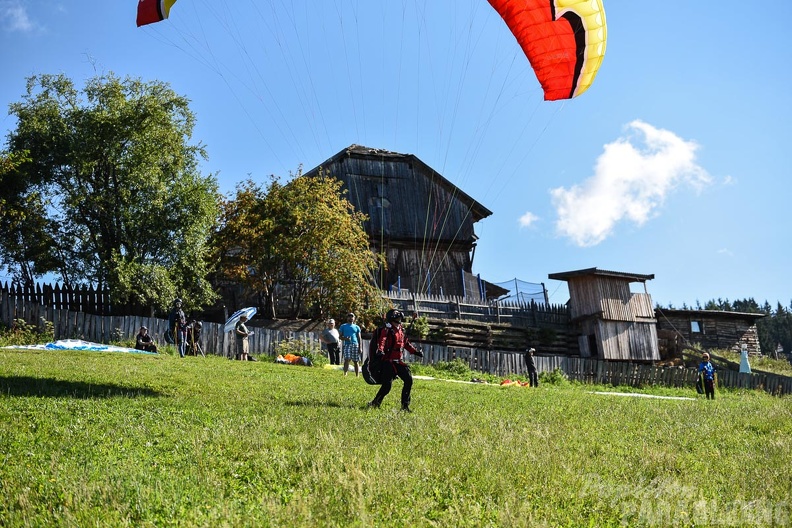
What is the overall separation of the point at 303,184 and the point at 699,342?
2534cm

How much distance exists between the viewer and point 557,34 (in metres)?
15.2

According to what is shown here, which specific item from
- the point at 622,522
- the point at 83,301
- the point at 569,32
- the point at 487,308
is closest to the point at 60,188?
the point at 83,301

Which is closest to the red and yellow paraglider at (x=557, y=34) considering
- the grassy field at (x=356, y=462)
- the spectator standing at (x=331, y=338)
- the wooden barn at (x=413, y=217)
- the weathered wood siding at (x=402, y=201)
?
the grassy field at (x=356, y=462)

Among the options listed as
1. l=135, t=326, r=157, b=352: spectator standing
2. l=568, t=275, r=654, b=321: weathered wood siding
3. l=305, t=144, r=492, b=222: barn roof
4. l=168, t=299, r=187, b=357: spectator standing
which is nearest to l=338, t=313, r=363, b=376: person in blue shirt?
l=168, t=299, r=187, b=357: spectator standing

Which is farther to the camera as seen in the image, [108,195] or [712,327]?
[712,327]

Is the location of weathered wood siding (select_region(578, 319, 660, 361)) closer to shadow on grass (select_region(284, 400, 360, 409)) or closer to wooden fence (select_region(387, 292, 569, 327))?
wooden fence (select_region(387, 292, 569, 327))

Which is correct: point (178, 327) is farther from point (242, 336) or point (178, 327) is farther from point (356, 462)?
point (356, 462)

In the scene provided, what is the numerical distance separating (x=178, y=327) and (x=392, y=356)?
13762 mm

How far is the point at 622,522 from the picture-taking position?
5.98 m

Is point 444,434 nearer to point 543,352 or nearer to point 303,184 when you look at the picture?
point 303,184

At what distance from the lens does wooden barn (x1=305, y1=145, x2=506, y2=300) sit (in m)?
39.8

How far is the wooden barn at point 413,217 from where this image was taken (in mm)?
39781

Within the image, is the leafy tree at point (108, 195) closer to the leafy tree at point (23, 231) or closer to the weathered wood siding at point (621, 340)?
the leafy tree at point (23, 231)

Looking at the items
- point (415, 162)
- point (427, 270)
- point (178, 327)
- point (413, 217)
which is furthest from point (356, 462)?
point (415, 162)
